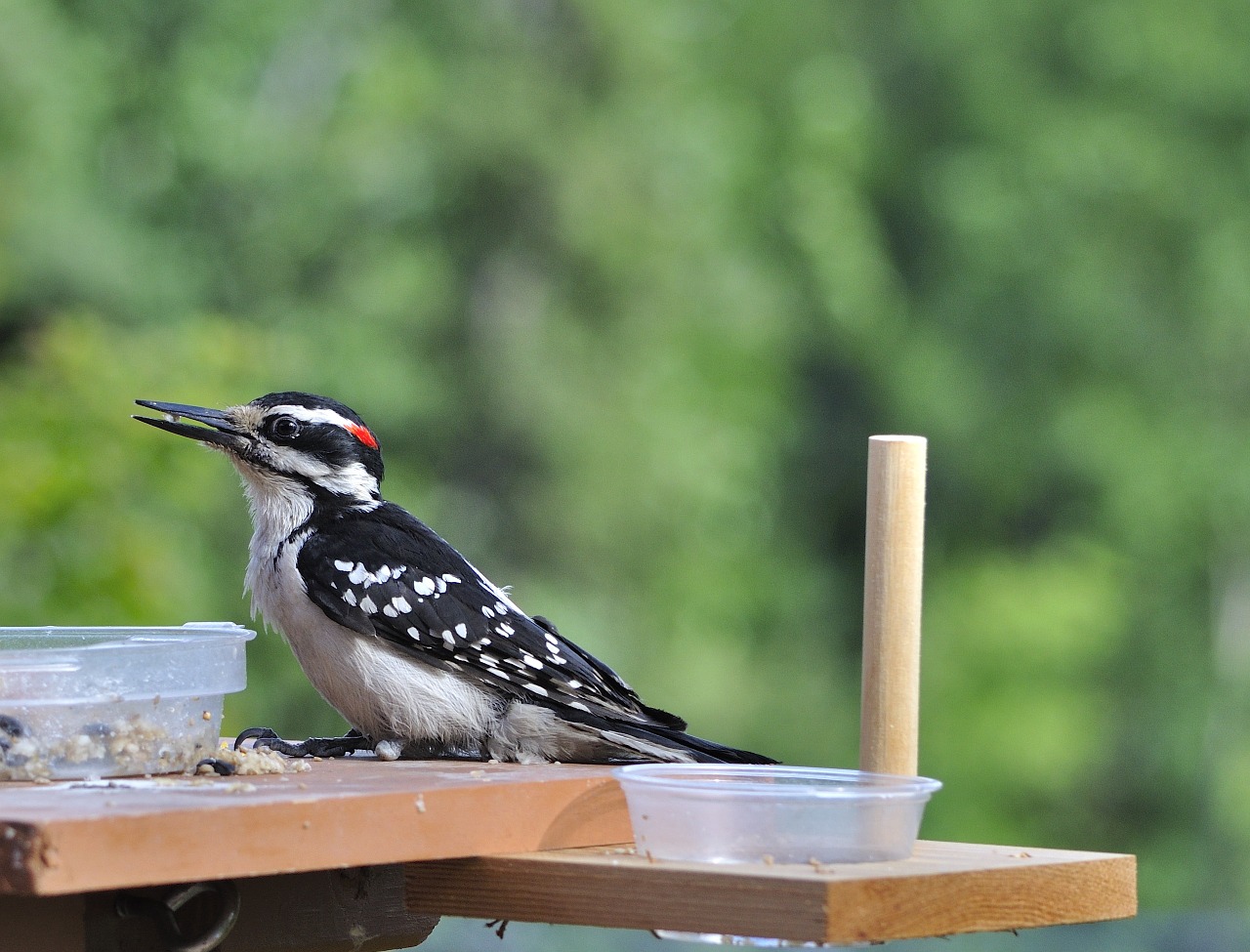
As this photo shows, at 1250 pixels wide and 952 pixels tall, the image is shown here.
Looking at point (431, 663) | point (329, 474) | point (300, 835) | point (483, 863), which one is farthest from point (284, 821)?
point (329, 474)

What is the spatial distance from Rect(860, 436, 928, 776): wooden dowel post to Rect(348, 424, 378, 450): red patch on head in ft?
3.86

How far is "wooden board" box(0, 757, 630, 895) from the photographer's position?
6.75 feet

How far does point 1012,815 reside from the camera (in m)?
21.5

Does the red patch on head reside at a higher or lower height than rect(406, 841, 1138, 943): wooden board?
higher

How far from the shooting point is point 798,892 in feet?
7.20

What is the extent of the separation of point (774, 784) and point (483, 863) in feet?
1.53

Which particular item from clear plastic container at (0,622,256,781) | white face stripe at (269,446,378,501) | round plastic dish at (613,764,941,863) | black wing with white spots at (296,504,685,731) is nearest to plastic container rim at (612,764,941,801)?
round plastic dish at (613,764,941,863)

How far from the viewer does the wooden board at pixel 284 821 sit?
2.06 meters

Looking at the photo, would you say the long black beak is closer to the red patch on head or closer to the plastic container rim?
the red patch on head

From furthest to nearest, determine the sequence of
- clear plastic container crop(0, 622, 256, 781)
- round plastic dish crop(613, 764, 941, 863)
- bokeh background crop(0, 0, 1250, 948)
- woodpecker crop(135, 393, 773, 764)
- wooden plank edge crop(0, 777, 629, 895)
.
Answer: bokeh background crop(0, 0, 1250, 948), woodpecker crop(135, 393, 773, 764), clear plastic container crop(0, 622, 256, 781), round plastic dish crop(613, 764, 941, 863), wooden plank edge crop(0, 777, 629, 895)

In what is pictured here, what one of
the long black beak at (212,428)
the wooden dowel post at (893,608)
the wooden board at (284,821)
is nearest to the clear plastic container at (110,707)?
the wooden board at (284,821)

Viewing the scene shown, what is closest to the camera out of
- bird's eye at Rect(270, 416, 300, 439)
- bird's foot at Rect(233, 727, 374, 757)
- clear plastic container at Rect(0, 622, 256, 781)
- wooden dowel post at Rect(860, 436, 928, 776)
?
clear plastic container at Rect(0, 622, 256, 781)

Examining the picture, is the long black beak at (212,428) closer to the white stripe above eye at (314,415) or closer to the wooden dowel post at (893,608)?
the white stripe above eye at (314,415)

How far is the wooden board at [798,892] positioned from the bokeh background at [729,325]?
5886 mm
